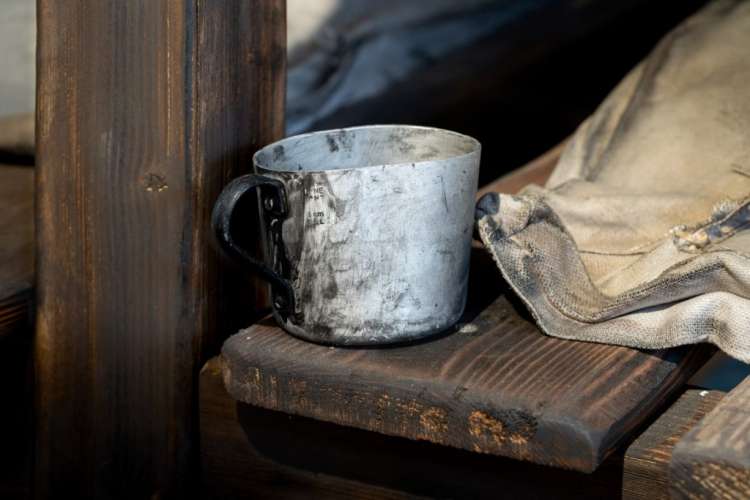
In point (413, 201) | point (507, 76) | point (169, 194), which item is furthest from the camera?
point (507, 76)

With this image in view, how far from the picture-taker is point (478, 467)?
108 centimetres

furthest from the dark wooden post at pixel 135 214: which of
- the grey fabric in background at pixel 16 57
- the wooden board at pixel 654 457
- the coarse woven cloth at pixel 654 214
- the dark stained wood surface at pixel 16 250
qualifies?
the grey fabric in background at pixel 16 57

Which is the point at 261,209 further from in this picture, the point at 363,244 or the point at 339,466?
the point at 339,466

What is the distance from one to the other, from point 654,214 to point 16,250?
35.7 inches

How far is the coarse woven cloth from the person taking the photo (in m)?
1.07

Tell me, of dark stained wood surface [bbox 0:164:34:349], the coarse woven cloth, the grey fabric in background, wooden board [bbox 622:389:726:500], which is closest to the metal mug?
the coarse woven cloth

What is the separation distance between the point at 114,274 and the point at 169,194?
0.14m

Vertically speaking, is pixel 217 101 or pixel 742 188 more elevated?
pixel 217 101

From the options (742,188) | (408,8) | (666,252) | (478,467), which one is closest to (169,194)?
(478,467)

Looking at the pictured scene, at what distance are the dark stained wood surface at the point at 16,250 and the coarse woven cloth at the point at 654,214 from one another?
2.01ft

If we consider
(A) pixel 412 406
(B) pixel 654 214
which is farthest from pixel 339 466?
(B) pixel 654 214

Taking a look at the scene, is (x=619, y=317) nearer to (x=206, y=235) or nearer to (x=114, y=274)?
(x=206, y=235)

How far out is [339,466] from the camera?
1143mm

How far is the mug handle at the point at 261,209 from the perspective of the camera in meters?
1.04
